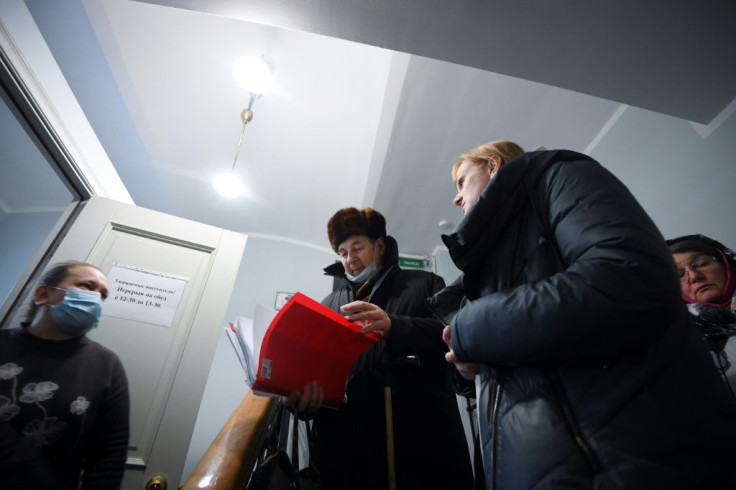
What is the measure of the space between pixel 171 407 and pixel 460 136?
2297 millimetres

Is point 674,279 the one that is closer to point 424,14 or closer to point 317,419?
point 317,419

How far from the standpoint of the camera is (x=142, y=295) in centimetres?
156

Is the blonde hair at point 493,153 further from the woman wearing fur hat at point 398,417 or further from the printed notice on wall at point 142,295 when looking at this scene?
the printed notice on wall at point 142,295

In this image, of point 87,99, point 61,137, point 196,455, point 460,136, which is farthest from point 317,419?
point 87,99

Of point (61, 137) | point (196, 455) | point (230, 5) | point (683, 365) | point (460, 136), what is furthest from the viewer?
point (196, 455)

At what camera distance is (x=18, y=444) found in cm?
93

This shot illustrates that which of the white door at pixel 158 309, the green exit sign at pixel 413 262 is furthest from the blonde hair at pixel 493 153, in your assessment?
the green exit sign at pixel 413 262

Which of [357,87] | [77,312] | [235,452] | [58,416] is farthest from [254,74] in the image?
[235,452]

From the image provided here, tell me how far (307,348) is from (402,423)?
347 millimetres

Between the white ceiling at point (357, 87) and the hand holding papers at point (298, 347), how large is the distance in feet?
3.60

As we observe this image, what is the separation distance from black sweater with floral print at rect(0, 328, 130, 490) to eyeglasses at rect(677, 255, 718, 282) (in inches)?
88.1

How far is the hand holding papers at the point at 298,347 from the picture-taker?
2.30ft

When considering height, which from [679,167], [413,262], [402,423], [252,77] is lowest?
[402,423]

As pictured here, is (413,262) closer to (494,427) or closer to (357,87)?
(357,87)
